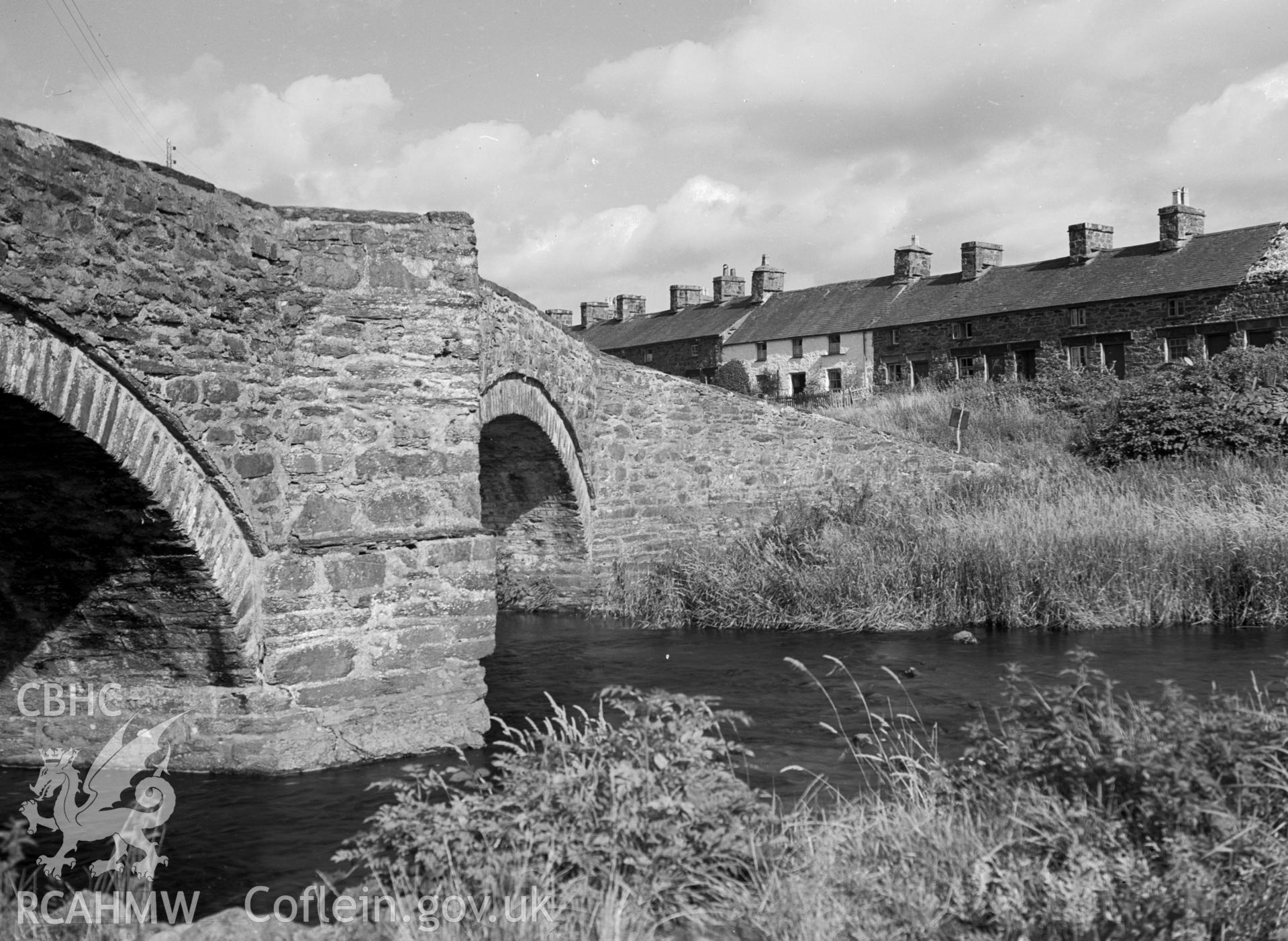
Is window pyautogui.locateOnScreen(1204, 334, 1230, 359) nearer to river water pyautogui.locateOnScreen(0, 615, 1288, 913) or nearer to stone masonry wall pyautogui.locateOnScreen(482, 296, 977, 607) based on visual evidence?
stone masonry wall pyautogui.locateOnScreen(482, 296, 977, 607)

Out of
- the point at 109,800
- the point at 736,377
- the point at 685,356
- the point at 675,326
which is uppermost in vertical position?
the point at 675,326

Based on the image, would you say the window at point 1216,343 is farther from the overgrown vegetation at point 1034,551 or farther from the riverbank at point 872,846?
the riverbank at point 872,846

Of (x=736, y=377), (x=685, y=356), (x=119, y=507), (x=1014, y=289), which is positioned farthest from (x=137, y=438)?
(x=685, y=356)

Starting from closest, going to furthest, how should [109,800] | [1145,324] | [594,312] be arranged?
1. [109,800]
2. [1145,324]
3. [594,312]

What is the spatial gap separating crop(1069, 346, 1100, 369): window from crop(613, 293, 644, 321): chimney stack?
18.9 m

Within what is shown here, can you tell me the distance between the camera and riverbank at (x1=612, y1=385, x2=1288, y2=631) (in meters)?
11.5

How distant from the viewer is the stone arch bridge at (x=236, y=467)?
18.8 feet

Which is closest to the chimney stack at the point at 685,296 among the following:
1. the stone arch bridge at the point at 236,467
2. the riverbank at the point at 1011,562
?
the riverbank at the point at 1011,562

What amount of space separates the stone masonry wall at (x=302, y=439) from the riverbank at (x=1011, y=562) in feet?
17.7

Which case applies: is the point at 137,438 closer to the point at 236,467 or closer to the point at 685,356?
the point at 236,467

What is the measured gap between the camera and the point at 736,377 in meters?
37.6

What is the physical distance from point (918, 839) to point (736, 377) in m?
33.9

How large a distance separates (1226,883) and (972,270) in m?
32.4

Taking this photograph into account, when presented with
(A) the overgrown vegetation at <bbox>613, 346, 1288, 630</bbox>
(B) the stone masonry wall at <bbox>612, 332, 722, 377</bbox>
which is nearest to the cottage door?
(A) the overgrown vegetation at <bbox>613, 346, 1288, 630</bbox>
